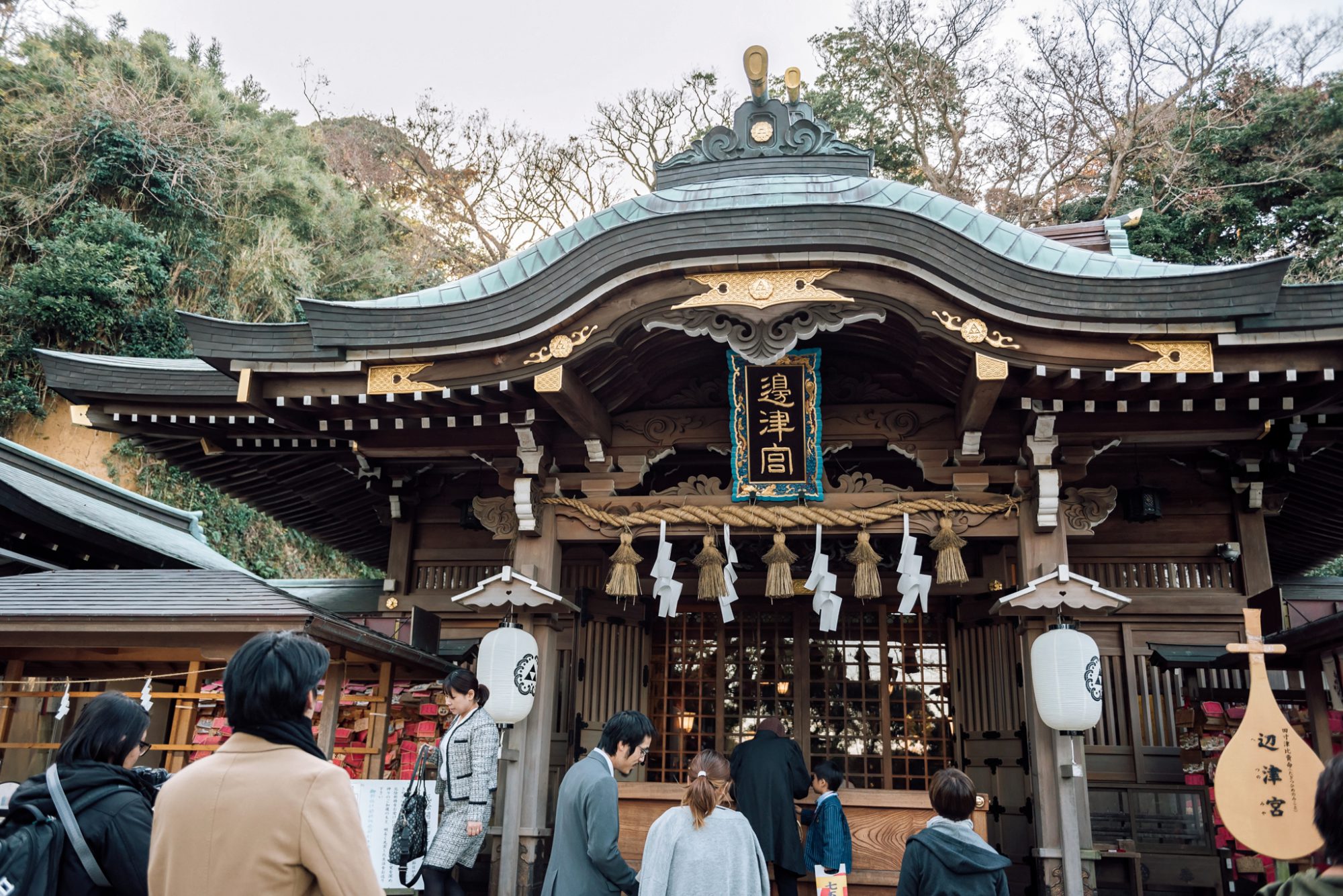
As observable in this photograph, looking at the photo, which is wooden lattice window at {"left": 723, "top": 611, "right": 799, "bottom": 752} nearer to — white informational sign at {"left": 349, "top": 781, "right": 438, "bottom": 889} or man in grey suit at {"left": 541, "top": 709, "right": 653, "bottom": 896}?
white informational sign at {"left": 349, "top": 781, "right": 438, "bottom": 889}

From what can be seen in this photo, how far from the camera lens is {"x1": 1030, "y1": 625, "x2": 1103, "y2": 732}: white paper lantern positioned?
6875 mm

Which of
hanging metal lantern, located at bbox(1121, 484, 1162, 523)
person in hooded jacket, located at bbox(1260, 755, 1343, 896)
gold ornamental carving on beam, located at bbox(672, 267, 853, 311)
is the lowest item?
person in hooded jacket, located at bbox(1260, 755, 1343, 896)

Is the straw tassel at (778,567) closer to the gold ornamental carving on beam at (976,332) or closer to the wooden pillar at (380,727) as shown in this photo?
the gold ornamental carving on beam at (976,332)

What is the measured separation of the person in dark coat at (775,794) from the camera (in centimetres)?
661

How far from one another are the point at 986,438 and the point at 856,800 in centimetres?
305

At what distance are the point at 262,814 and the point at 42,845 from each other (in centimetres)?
111

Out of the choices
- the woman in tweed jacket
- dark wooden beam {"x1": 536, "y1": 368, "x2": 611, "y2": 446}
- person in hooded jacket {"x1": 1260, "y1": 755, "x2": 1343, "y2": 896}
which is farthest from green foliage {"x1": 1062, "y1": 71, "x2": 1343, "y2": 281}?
person in hooded jacket {"x1": 1260, "y1": 755, "x2": 1343, "y2": 896}

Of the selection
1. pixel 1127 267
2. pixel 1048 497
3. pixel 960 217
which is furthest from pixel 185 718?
pixel 1127 267

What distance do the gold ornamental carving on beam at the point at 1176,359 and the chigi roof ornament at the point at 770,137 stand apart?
3.20 meters

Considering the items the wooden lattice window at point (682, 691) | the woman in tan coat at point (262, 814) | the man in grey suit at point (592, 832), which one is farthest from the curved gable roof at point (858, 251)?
the woman in tan coat at point (262, 814)

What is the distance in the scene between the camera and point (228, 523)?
2086cm

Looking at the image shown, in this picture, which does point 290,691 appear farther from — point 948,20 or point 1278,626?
point 948,20

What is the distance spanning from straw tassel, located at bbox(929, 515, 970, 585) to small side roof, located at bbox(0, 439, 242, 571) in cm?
594

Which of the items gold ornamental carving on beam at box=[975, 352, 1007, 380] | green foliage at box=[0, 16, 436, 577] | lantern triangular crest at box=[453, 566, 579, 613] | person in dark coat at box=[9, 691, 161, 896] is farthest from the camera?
green foliage at box=[0, 16, 436, 577]
